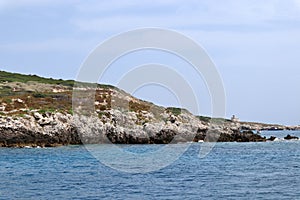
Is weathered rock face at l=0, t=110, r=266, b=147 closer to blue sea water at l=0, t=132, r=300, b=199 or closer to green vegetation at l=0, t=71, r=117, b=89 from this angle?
blue sea water at l=0, t=132, r=300, b=199

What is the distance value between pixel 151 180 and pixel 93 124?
166ft

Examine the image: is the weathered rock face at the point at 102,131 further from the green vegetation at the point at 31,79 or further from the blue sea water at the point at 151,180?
the green vegetation at the point at 31,79

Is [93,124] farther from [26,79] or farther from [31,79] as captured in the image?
[31,79]

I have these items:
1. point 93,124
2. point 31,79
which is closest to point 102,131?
point 93,124

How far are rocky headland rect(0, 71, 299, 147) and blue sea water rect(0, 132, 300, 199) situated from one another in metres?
23.1

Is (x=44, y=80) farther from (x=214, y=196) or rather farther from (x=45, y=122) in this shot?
(x=214, y=196)

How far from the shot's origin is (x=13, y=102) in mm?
102312

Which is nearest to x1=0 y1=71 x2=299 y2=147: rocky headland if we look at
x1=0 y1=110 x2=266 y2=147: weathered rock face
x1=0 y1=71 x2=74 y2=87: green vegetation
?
x1=0 y1=110 x2=266 y2=147: weathered rock face

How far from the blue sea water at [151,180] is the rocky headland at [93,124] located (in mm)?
23089

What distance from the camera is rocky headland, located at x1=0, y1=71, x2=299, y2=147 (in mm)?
83750

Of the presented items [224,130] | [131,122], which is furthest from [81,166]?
[224,130]

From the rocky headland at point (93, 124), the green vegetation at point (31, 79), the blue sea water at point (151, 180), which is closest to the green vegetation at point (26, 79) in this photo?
the green vegetation at point (31, 79)

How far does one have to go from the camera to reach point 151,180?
42.0 meters

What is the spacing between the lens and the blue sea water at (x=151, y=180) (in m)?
34.5
